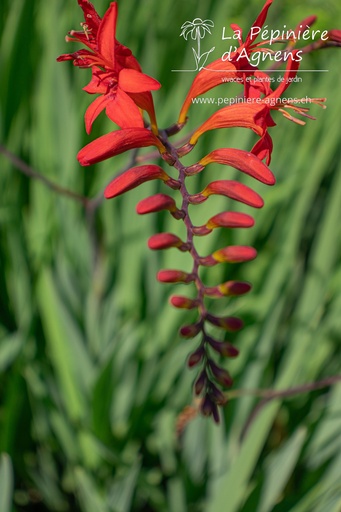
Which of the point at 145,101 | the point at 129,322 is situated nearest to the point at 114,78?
the point at 145,101

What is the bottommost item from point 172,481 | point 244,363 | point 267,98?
point 172,481

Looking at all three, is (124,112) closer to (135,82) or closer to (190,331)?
(135,82)

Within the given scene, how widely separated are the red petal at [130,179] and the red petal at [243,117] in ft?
0.39

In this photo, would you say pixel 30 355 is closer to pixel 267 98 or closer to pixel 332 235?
pixel 332 235

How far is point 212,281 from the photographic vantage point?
1.62 m

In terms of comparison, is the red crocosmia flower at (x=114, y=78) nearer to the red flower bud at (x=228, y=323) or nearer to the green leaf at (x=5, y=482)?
the red flower bud at (x=228, y=323)

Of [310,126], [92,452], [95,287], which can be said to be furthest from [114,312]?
[310,126]

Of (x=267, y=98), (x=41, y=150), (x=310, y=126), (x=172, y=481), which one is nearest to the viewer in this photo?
(x=267, y=98)

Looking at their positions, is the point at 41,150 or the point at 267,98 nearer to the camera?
the point at 267,98

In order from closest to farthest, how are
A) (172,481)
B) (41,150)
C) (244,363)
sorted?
(172,481), (244,363), (41,150)

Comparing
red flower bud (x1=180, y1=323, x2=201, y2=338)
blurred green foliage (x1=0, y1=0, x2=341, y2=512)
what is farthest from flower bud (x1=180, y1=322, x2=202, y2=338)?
blurred green foliage (x1=0, y1=0, x2=341, y2=512)

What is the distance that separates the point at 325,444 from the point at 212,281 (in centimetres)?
47

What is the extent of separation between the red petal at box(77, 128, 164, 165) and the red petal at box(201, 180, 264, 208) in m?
0.11

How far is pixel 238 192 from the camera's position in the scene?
0.85m
